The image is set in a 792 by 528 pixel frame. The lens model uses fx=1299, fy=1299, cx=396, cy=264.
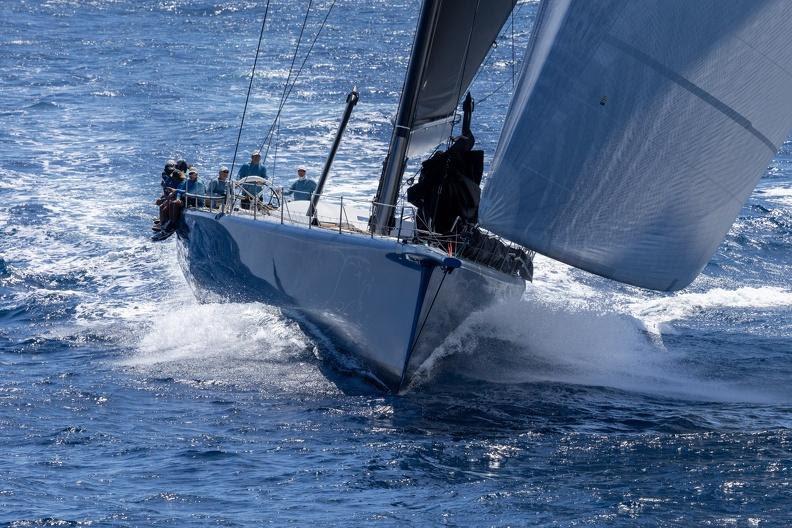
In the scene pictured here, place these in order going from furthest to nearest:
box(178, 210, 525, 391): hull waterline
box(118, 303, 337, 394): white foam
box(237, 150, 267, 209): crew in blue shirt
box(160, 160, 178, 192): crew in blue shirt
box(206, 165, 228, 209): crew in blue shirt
→ box(160, 160, 178, 192): crew in blue shirt → box(237, 150, 267, 209): crew in blue shirt → box(206, 165, 228, 209): crew in blue shirt → box(118, 303, 337, 394): white foam → box(178, 210, 525, 391): hull waterline

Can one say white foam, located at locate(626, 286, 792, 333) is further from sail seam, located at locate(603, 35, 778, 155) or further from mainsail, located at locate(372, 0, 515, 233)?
sail seam, located at locate(603, 35, 778, 155)

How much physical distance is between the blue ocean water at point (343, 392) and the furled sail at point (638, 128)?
2.10 meters

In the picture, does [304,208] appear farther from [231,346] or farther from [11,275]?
[11,275]

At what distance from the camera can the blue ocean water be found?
1169 centimetres

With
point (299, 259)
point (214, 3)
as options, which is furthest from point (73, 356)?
point (214, 3)

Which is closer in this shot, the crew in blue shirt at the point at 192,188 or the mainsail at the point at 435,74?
the mainsail at the point at 435,74

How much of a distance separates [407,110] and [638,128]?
13.2 ft

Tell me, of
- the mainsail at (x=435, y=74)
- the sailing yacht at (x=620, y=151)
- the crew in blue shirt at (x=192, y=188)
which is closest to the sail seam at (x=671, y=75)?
the sailing yacht at (x=620, y=151)

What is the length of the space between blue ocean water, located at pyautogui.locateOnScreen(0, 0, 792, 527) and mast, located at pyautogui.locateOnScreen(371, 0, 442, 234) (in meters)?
1.87

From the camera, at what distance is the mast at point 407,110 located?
626 inches

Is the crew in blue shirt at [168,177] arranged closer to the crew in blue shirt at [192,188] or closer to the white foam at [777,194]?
the crew in blue shirt at [192,188]

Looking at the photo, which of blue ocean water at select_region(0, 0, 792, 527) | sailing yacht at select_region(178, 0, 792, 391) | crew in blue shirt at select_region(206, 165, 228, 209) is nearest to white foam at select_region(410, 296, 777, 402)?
blue ocean water at select_region(0, 0, 792, 527)

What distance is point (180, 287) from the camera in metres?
21.0

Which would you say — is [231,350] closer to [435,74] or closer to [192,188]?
[192,188]
